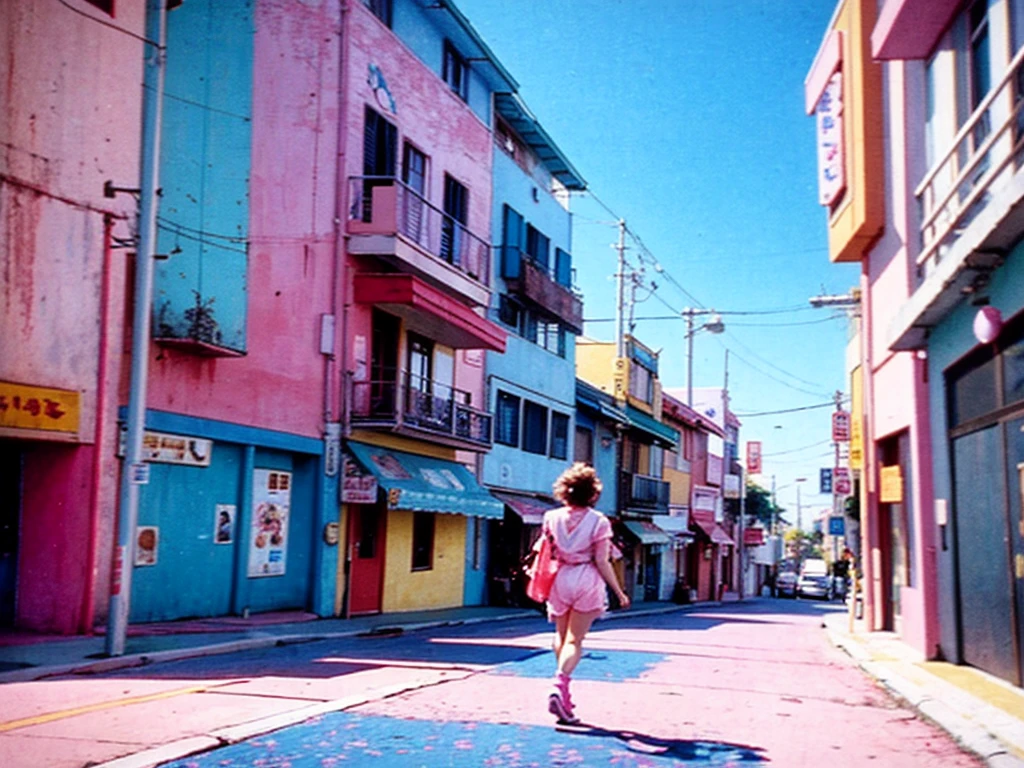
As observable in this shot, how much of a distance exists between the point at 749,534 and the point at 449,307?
5010cm

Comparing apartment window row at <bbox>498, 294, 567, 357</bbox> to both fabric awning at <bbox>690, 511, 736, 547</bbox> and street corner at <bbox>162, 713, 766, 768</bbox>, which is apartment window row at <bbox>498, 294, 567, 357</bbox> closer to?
fabric awning at <bbox>690, 511, 736, 547</bbox>

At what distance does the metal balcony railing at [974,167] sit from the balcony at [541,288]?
17397 millimetres

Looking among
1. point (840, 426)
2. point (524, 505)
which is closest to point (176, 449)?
point (524, 505)

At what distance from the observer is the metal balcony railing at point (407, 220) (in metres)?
21.9

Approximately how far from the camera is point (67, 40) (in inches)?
564

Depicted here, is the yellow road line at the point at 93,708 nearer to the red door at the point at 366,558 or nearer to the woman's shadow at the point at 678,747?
the woman's shadow at the point at 678,747

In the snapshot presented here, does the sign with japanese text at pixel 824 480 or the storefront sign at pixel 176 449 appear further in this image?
the sign with japanese text at pixel 824 480

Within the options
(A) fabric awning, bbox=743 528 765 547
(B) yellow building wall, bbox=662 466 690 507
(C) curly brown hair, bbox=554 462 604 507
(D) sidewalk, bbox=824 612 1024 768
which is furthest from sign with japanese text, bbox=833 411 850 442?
(C) curly brown hair, bbox=554 462 604 507

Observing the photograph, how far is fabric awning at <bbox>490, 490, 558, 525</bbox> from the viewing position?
96.2 feet

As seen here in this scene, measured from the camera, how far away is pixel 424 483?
23375mm

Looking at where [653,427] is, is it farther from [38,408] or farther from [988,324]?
[988,324]

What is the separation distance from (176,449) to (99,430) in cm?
209

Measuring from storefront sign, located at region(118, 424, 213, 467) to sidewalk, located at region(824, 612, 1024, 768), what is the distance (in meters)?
9.81

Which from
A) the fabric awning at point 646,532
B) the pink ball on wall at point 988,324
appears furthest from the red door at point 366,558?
the fabric awning at point 646,532
